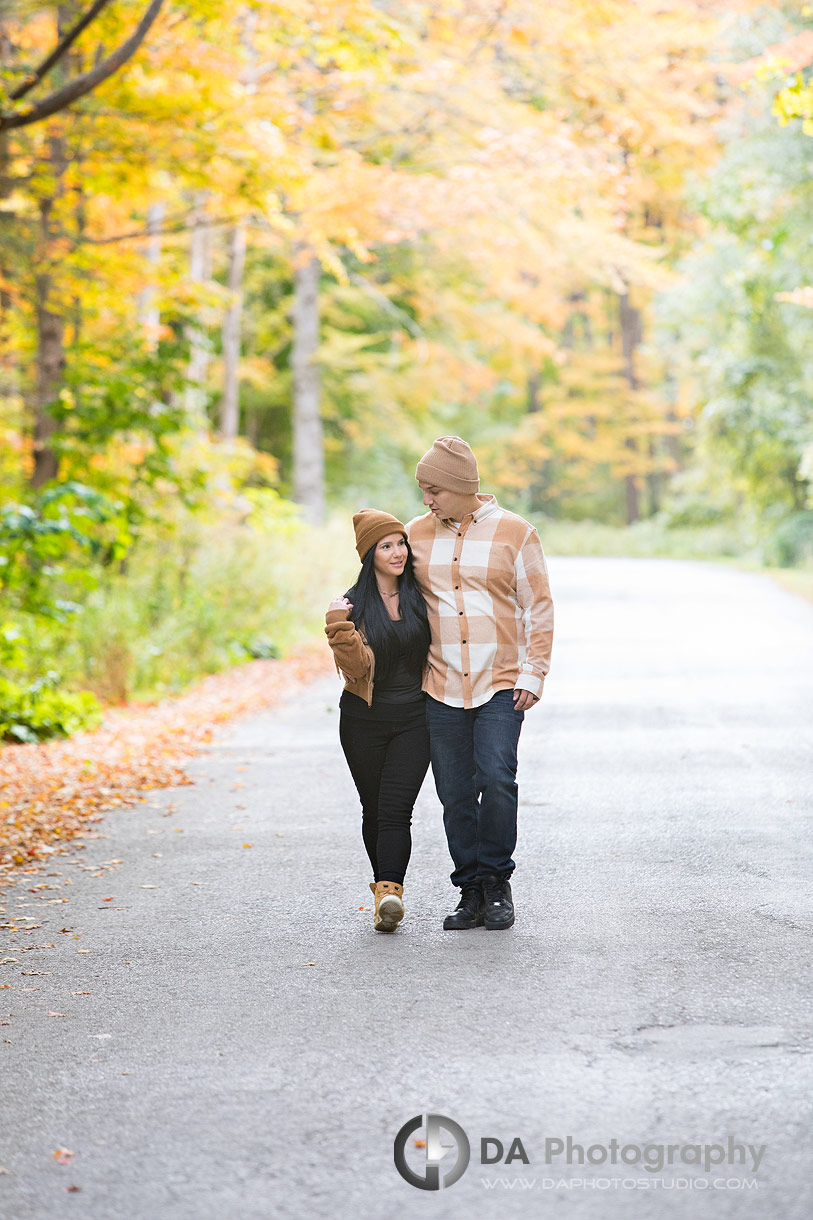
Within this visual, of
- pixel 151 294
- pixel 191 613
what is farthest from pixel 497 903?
pixel 151 294

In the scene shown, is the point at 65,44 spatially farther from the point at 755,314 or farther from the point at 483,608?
the point at 755,314

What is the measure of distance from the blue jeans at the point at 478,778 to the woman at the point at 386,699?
4.6 inches

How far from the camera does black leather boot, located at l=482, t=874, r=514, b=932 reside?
5707 mm

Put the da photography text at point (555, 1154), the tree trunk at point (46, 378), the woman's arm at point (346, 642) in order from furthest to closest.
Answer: the tree trunk at point (46, 378) → the woman's arm at point (346, 642) → the da photography text at point (555, 1154)

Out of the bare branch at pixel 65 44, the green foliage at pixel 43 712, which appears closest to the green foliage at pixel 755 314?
the bare branch at pixel 65 44

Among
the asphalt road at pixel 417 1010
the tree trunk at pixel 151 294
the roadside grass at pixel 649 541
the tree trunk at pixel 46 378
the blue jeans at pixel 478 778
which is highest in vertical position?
the tree trunk at pixel 151 294

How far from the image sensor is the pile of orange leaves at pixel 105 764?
320 inches

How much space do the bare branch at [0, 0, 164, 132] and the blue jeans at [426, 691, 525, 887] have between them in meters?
6.20

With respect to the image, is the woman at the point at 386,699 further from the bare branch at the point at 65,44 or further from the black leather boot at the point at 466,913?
the bare branch at the point at 65,44

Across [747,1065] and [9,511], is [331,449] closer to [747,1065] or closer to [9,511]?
[9,511]

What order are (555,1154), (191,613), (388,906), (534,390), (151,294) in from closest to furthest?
(555,1154) < (388,906) < (191,613) < (151,294) < (534,390)

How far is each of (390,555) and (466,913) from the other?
1542mm

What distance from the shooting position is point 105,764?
9.95m

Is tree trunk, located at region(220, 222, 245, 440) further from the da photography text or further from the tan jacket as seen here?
the da photography text
